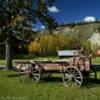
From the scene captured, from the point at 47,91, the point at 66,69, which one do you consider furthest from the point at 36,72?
the point at 47,91

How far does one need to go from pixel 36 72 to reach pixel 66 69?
2202 mm

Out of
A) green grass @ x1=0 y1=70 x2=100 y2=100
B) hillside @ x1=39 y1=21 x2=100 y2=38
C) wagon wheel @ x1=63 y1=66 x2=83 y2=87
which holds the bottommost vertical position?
green grass @ x1=0 y1=70 x2=100 y2=100

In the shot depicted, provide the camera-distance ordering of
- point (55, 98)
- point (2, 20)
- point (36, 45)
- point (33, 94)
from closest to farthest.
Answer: point (55, 98) < point (33, 94) < point (2, 20) < point (36, 45)

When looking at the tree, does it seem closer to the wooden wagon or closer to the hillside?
the wooden wagon

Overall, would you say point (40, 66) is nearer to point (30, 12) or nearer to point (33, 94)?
point (33, 94)

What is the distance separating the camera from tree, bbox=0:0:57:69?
25547 mm

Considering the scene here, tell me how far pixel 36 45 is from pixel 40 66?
71.8 metres

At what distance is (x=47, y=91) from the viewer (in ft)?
51.7

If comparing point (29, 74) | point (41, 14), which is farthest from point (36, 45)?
point (29, 74)

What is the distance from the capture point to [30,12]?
28188mm

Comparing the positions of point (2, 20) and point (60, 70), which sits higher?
point (2, 20)

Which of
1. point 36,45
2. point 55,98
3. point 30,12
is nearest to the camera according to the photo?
point 55,98

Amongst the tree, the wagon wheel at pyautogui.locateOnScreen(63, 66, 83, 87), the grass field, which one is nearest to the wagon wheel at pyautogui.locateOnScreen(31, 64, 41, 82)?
the grass field

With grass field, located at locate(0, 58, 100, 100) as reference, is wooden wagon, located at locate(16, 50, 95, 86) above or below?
above
